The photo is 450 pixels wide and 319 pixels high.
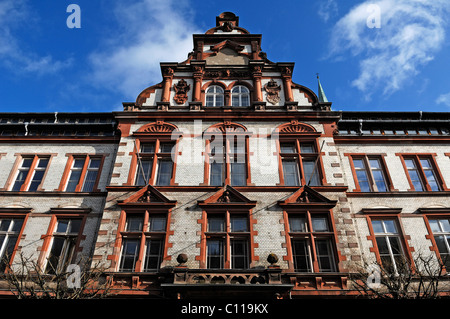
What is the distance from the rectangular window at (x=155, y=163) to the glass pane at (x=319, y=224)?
22.4 ft

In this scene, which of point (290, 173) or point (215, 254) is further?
point (290, 173)

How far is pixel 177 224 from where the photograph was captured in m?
15.4

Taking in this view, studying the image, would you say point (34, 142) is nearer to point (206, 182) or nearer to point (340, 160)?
point (206, 182)

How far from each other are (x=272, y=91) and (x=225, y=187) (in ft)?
23.6

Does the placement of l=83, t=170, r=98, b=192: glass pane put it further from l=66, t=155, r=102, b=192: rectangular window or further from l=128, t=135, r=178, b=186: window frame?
l=128, t=135, r=178, b=186: window frame

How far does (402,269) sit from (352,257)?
7.66 ft

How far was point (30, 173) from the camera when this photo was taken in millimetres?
18234

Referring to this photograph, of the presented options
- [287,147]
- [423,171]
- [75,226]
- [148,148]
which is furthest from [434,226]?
[75,226]

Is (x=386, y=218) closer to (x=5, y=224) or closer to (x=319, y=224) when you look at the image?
(x=319, y=224)

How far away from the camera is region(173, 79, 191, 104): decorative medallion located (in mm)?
20391

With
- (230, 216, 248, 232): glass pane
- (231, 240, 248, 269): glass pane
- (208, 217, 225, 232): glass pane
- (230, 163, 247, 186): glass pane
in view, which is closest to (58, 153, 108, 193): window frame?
(208, 217, 225, 232): glass pane

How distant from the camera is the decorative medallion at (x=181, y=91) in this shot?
803 inches

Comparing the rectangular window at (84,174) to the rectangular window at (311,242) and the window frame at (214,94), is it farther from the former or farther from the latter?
the rectangular window at (311,242)
